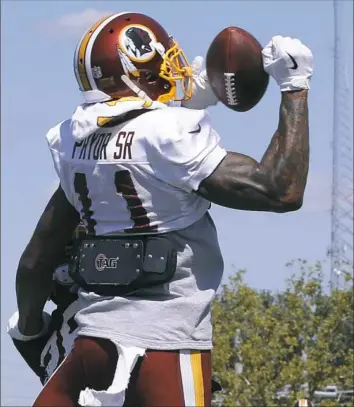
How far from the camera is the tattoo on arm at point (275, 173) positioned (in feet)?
14.2

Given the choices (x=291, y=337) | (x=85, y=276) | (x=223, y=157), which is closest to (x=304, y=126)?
(x=223, y=157)

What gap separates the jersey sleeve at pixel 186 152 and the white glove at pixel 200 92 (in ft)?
1.27

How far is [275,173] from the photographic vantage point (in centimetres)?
433

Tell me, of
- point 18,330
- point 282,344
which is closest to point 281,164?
point 18,330

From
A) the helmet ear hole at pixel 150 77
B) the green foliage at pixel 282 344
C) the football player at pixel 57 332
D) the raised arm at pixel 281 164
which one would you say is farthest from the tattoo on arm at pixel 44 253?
the green foliage at pixel 282 344

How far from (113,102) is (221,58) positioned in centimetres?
42

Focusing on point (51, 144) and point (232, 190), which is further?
point (51, 144)

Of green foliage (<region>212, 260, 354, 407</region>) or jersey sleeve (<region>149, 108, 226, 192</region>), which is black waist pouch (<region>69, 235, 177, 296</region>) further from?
green foliage (<region>212, 260, 354, 407</region>)

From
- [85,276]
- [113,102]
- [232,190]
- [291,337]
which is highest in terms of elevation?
[113,102]

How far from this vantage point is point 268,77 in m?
4.62

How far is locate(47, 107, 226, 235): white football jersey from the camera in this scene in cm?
439

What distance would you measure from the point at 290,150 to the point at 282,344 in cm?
2923

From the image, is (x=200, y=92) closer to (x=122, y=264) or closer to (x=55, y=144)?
(x=55, y=144)

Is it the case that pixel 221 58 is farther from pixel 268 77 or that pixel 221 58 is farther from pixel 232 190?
pixel 232 190
